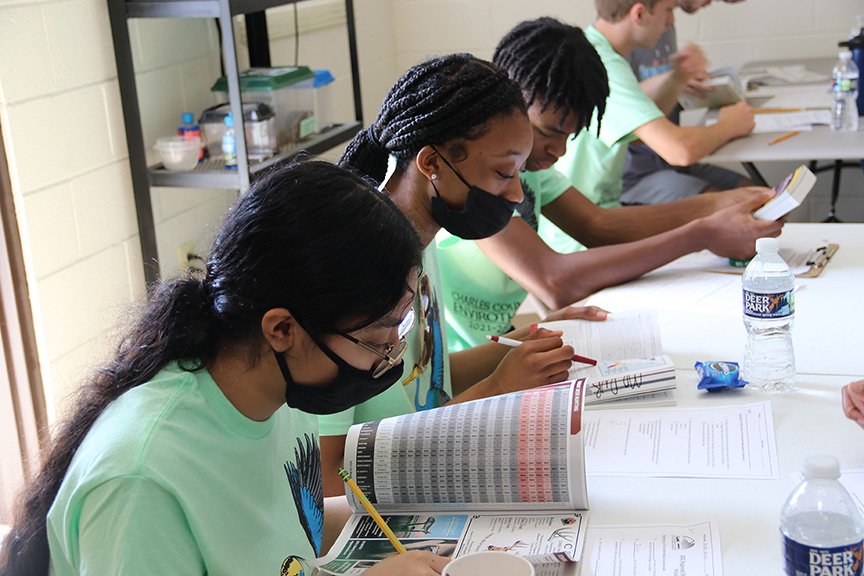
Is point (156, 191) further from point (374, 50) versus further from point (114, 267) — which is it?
point (374, 50)

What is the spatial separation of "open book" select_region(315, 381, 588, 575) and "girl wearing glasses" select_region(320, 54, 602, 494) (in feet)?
0.66

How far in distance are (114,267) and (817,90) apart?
2487 mm

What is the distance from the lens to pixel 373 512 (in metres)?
1.13

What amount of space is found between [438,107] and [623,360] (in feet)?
1.63

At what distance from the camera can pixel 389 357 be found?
107 cm

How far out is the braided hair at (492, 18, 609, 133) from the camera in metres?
1.90

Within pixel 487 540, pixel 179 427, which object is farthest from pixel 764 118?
pixel 179 427

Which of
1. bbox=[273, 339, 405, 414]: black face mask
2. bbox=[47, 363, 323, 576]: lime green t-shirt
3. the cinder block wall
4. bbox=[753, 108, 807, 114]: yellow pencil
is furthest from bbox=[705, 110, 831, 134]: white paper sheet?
bbox=[47, 363, 323, 576]: lime green t-shirt

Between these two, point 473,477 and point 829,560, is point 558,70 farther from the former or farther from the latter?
point 829,560

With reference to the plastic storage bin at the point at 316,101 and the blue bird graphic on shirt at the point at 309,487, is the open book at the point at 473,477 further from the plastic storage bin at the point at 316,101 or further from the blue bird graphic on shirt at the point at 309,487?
the plastic storage bin at the point at 316,101

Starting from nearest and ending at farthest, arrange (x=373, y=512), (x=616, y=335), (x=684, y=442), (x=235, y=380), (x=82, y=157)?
1. (x=235, y=380)
2. (x=373, y=512)
3. (x=684, y=442)
4. (x=616, y=335)
5. (x=82, y=157)

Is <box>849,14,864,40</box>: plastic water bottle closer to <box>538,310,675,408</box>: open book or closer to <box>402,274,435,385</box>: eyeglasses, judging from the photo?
<box>538,310,675,408</box>: open book

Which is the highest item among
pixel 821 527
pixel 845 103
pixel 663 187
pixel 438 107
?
pixel 438 107

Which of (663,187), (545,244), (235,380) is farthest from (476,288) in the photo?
(663,187)
